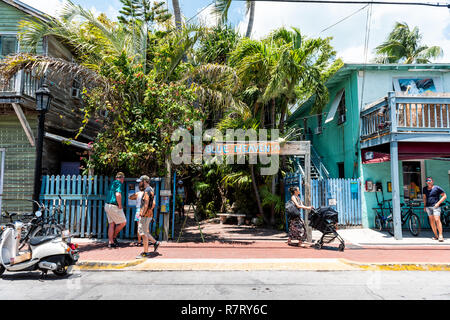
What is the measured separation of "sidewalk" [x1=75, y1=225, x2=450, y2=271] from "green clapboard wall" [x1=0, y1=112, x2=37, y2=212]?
3932 mm

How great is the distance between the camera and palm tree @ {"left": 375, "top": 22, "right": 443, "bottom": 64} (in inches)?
957

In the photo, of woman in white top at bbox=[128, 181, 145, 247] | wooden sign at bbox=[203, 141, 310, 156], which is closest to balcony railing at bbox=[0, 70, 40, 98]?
woman in white top at bbox=[128, 181, 145, 247]

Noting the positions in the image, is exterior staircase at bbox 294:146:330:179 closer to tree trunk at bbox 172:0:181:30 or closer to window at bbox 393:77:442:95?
window at bbox 393:77:442:95

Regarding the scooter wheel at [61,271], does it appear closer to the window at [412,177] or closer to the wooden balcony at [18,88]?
the wooden balcony at [18,88]

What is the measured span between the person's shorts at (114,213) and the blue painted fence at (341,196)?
6.19 m

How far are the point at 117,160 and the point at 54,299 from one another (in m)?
5.18

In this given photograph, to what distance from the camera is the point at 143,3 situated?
1214cm

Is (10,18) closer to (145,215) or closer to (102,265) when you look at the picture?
(145,215)

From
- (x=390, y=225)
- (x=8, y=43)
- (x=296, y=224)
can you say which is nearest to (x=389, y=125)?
(x=390, y=225)

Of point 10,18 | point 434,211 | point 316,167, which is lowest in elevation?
point 434,211

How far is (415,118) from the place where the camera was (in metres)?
11.0

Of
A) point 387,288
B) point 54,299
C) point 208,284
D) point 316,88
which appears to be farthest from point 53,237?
point 316,88

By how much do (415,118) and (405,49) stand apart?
17460 mm

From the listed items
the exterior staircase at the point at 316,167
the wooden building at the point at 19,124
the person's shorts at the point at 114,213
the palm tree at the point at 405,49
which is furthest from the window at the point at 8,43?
the palm tree at the point at 405,49
